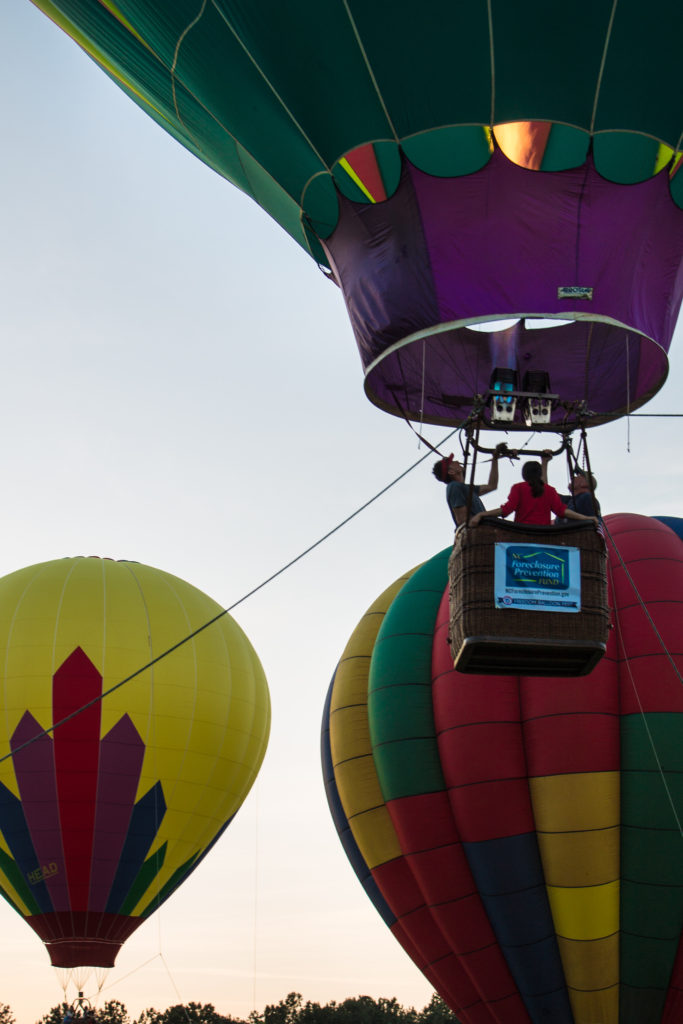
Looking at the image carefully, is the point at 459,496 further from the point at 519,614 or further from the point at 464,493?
the point at 519,614

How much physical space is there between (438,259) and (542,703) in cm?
288

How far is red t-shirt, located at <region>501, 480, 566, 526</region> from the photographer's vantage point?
586 cm

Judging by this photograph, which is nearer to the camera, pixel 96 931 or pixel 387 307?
pixel 387 307

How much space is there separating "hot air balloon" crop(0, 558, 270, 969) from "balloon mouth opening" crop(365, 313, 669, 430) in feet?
18.4

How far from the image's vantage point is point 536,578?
5.62m

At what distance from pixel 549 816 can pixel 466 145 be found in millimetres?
4004

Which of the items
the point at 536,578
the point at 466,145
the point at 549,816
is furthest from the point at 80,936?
the point at 466,145

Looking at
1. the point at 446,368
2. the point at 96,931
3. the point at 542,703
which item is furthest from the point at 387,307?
the point at 96,931

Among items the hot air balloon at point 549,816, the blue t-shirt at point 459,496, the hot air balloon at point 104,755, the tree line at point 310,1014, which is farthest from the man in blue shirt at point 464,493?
the tree line at point 310,1014

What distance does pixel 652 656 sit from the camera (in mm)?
8016

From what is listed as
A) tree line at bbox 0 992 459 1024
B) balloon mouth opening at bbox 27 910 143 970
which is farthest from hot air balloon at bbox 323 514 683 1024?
tree line at bbox 0 992 459 1024

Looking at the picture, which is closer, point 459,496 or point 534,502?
point 534,502

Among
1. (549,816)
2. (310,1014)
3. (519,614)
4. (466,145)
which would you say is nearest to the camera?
(519,614)

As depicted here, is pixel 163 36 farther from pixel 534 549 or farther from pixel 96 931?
pixel 96 931
